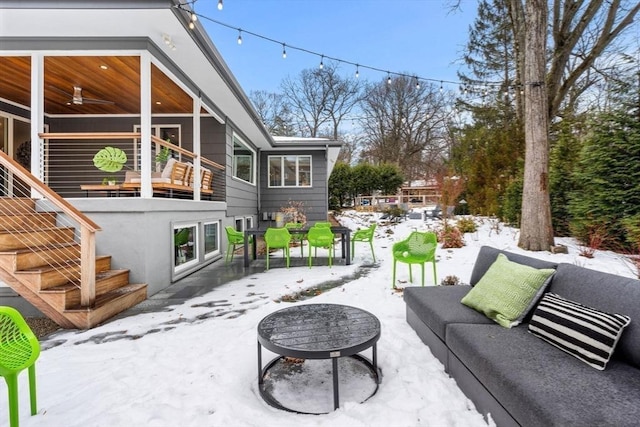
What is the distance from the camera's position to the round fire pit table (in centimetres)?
190

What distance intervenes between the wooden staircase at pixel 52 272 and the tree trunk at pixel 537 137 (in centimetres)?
661

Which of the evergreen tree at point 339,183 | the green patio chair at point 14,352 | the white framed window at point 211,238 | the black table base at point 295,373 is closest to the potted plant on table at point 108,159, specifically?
the white framed window at point 211,238

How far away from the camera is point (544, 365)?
5.33 ft

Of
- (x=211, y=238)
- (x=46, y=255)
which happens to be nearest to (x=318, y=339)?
(x=46, y=255)

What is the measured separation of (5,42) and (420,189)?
22703mm

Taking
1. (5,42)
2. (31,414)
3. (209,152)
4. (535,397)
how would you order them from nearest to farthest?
(535,397) < (31,414) < (5,42) < (209,152)

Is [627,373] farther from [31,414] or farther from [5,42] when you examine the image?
[5,42]

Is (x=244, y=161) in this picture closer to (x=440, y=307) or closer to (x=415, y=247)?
(x=415, y=247)

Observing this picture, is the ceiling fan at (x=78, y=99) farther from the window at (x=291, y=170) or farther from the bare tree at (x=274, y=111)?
the bare tree at (x=274, y=111)

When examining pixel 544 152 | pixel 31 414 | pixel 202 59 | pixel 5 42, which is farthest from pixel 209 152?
pixel 544 152

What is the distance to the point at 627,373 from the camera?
5.06 feet

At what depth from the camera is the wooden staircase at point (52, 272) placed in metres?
3.22

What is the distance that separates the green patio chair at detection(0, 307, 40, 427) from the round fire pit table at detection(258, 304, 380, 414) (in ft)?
4.23

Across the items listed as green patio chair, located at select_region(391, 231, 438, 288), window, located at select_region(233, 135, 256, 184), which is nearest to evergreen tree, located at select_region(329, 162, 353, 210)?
window, located at select_region(233, 135, 256, 184)
